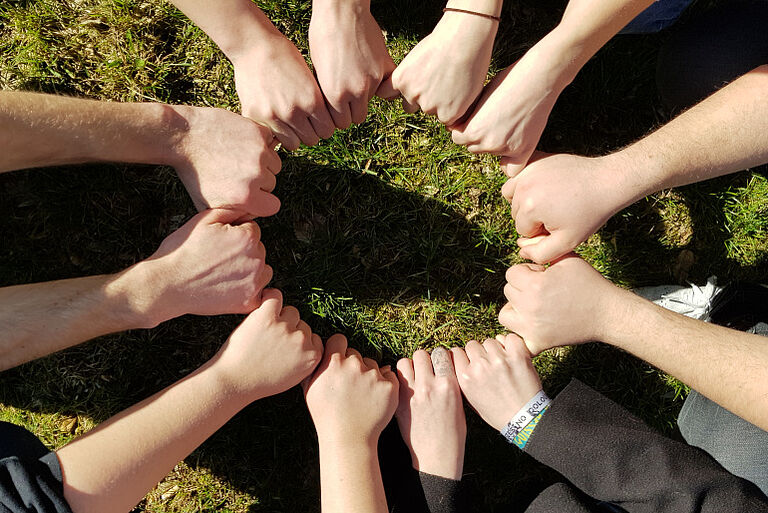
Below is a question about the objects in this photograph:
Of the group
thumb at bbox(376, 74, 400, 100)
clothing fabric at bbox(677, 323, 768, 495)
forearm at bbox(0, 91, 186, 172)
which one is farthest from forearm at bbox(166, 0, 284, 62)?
clothing fabric at bbox(677, 323, 768, 495)

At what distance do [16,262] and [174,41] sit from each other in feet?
3.63

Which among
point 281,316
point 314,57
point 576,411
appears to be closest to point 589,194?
point 576,411

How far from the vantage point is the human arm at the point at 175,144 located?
179cm

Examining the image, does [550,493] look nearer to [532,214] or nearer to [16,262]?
[532,214]

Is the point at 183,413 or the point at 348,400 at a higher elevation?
the point at 183,413

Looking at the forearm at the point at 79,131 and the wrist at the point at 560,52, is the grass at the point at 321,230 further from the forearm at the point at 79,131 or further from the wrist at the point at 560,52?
the wrist at the point at 560,52

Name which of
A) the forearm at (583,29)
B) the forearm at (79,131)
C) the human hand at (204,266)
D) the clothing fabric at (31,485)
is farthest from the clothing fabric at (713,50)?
the clothing fabric at (31,485)

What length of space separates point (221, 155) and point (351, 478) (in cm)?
120

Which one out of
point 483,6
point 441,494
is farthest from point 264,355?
point 483,6

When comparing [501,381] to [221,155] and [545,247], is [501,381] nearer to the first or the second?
[545,247]

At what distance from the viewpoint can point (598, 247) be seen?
2414 mm

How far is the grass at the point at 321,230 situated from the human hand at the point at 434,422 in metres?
0.24

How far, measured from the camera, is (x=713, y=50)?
6.68 ft

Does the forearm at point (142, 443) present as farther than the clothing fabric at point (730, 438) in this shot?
No
